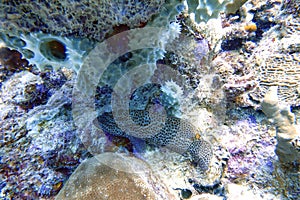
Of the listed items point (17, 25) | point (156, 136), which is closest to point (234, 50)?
point (156, 136)

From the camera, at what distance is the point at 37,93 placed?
2461 millimetres

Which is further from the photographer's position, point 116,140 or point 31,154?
point 116,140

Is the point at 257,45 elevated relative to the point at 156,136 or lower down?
elevated

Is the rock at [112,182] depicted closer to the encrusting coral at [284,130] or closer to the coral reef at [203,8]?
the encrusting coral at [284,130]

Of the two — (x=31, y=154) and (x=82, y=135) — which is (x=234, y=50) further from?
(x=31, y=154)

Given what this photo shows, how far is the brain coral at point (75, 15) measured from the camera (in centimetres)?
130

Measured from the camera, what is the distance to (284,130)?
5.98 ft

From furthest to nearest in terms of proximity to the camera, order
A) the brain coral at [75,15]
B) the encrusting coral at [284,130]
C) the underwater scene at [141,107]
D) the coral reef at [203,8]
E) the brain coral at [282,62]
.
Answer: the brain coral at [282,62], the coral reef at [203,8], the encrusting coral at [284,130], the underwater scene at [141,107], the brain coral at [75,15]

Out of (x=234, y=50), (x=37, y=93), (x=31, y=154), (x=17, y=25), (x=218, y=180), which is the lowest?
(x=218, y=180)

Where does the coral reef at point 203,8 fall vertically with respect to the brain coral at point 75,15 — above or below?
above

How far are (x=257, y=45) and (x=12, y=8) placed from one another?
306 centimetres

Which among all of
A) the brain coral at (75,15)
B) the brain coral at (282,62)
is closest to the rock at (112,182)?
the brain coral at (75,15)

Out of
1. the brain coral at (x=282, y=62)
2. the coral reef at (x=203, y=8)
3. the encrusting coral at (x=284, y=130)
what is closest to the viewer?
the encrusting coral at (x=284, y=130)

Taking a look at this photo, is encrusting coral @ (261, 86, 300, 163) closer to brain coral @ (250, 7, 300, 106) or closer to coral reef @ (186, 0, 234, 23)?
brain coral @ (250, 7, 300, 106)
